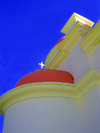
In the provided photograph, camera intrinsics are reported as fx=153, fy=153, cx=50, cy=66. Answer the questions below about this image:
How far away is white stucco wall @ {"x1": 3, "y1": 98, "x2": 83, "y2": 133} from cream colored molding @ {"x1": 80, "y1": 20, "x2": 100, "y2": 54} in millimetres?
2189

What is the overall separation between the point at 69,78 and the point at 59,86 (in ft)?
4.13

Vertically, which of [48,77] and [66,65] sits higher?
[66,65]

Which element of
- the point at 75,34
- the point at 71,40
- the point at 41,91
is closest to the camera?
the point at 41,91

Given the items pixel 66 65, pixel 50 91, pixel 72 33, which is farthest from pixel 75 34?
pixel 50 91

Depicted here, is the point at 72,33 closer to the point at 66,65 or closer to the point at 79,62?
the point at 79,62

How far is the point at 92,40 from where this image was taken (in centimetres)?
609

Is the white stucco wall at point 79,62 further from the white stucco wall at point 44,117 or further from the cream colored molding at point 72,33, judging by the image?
the white stucco wall at point 44,117

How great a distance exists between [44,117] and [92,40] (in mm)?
3466

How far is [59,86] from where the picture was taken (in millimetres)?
5461

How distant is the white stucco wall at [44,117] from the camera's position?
4871 millimetres

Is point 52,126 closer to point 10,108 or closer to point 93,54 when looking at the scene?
point 10,108

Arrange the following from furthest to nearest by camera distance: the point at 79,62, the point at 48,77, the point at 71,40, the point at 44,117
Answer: the point at 71,40
the point at 79,62
the point at 48,77
the point at 44,117

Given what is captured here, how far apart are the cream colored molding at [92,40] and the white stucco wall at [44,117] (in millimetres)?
2189

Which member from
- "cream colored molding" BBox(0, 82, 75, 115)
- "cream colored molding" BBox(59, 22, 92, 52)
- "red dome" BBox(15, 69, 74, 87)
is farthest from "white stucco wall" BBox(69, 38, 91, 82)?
"cream colored molding" BBox(0, 82, 75, 115)
